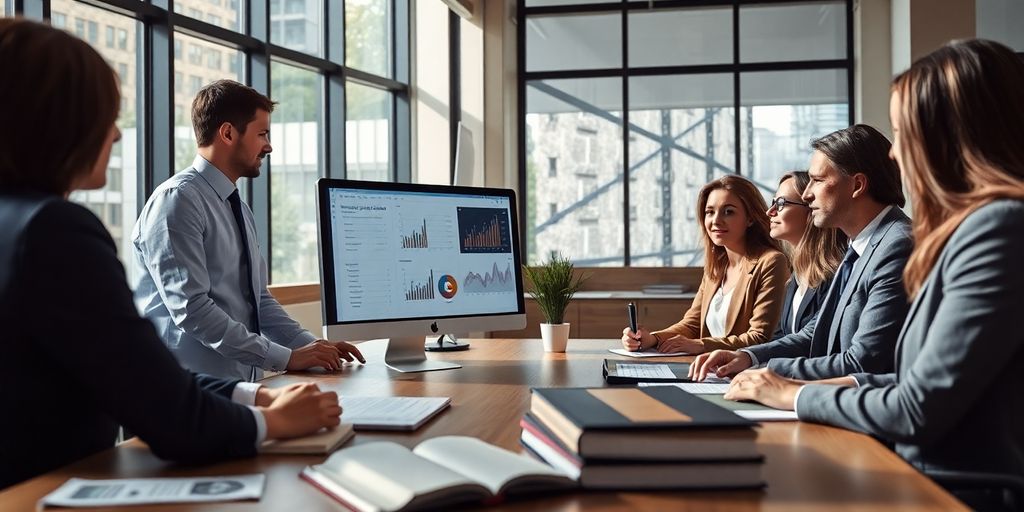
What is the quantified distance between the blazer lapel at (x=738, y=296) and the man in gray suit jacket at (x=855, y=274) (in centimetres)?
64

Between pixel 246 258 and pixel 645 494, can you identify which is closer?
pixel 645 494

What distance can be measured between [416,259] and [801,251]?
1433 millimetres

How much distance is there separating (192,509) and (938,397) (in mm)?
1049

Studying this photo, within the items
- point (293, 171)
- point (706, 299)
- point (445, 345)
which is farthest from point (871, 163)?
point (293, 171)

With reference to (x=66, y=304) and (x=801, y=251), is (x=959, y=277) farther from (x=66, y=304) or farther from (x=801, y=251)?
(x=801, y=251)

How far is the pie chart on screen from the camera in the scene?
2.49 metres

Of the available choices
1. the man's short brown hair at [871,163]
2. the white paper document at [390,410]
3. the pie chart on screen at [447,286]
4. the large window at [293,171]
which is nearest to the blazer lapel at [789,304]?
the man's short brown hair at [871,163]

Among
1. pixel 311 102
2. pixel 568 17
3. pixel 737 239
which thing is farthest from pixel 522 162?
pixel 737 239

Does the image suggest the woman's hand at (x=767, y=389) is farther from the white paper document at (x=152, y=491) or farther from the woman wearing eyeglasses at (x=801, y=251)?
the woman wearing eyeglasses at (x=801, y=251)

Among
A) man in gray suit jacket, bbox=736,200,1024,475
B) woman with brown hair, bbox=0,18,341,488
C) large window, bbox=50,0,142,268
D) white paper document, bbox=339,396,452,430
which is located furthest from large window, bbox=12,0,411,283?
man in gray suit jacket, bbox=736,200,1024,475

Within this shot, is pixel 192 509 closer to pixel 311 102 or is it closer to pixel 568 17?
pixel 311 102

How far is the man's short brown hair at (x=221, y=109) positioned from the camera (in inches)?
117

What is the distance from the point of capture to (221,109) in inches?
117

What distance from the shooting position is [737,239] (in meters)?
3.49
